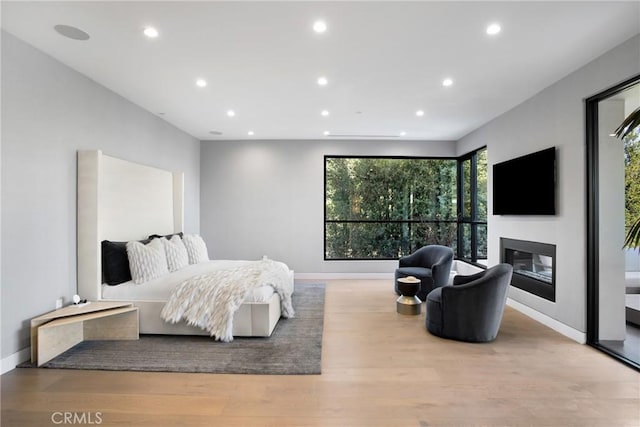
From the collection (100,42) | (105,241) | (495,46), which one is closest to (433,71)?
(495,46)

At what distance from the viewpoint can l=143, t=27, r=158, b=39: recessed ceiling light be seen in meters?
2.58

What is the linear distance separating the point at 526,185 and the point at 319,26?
341 centimetres

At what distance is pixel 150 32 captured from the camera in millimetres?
2619

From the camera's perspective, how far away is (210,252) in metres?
6.55

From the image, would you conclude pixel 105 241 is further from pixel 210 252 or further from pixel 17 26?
pixel 210 252

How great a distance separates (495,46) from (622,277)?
8.64 ft

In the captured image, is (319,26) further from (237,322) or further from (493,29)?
(237,322)

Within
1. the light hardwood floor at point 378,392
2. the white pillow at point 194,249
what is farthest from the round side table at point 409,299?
the white pillow at point 194,249

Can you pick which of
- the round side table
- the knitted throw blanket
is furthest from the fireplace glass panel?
the knitted throw blanket

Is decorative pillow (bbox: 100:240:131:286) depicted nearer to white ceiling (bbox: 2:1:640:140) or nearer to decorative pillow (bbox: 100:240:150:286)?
decorative pillow (bbox: 100:240:150:286)

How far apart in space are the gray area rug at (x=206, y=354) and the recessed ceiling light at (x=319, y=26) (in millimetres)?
2880

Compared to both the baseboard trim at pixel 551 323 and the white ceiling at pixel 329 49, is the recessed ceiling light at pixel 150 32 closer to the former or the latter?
the white ceiling at pixel 329 49

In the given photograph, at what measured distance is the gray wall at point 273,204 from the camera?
6.54 metres

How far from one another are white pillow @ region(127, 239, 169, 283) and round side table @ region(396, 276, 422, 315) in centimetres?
318
